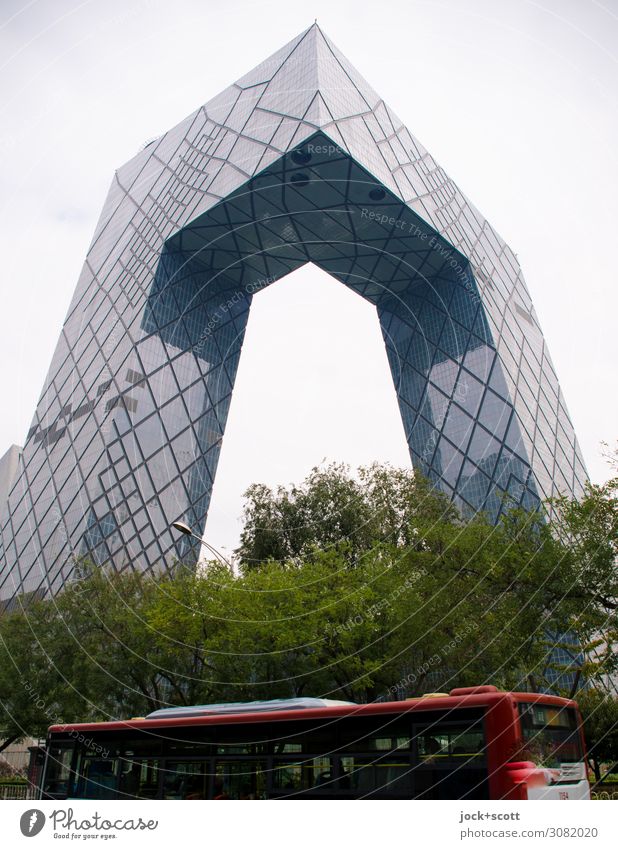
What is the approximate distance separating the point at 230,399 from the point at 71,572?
21.9 metres

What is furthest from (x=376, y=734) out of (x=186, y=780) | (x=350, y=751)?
(x=186, y=780)

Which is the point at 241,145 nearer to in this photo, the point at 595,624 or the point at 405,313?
the point at 405,313

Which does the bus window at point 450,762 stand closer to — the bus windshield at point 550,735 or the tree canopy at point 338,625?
the bus windshield at point 550,735

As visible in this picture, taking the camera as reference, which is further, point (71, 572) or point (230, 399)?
point (230, 399)

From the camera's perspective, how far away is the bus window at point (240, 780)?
14.1 meters

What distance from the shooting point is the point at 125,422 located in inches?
2082

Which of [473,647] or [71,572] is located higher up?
[71,572]

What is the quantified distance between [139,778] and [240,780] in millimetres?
2721

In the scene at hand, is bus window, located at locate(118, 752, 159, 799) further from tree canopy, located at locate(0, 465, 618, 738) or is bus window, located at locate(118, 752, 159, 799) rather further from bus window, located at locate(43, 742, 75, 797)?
tree canopy, located at locate(0, 465, 618, 738)

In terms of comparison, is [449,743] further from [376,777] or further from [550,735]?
[550,735]

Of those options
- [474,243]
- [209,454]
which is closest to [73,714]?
[209,454]

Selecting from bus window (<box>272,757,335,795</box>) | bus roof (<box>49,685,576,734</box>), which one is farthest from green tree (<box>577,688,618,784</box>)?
bus window (<box>272,757,335,795</box>)

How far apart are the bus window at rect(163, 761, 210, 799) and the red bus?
21 millimetres

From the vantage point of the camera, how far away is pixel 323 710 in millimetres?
14062
